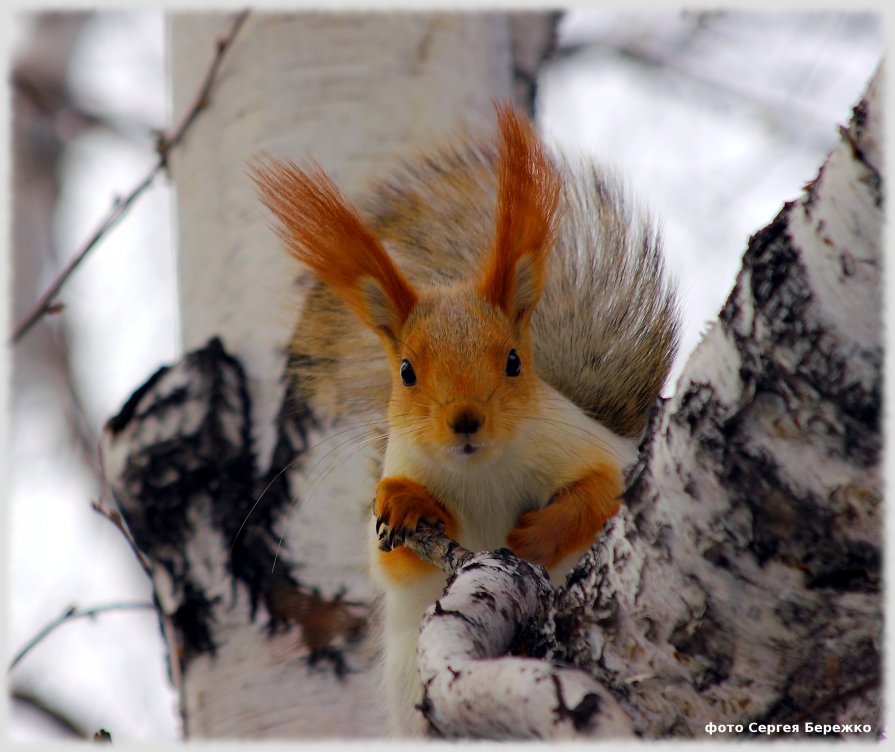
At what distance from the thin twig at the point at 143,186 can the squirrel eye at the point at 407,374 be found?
1.89 ft

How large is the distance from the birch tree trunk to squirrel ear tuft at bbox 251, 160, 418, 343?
17cm

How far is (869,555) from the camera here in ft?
2.47

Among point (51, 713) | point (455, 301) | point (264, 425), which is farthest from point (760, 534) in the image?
point (51, 713)

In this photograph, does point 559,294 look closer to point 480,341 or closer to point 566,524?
point 480,341

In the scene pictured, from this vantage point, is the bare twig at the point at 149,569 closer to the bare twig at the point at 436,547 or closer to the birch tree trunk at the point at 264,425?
the birch tree trunk at the point at 264,425

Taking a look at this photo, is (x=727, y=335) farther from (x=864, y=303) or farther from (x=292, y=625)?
(x=292, y=625)

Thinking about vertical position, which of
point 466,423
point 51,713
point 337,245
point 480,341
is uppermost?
point 337,245

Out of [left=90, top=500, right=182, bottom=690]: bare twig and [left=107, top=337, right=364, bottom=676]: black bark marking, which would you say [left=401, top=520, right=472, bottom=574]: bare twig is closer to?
[left=107, top=337, right=364, bottom=676]: black bark marking

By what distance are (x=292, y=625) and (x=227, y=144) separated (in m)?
0.80

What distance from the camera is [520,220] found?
4.43ft

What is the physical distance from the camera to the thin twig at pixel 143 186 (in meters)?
1.64

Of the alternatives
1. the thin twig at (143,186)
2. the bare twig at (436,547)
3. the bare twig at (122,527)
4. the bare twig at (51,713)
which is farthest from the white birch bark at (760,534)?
the bare twig at (51,713)

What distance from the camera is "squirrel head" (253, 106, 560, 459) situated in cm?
129

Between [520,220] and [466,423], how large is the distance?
0.29m
